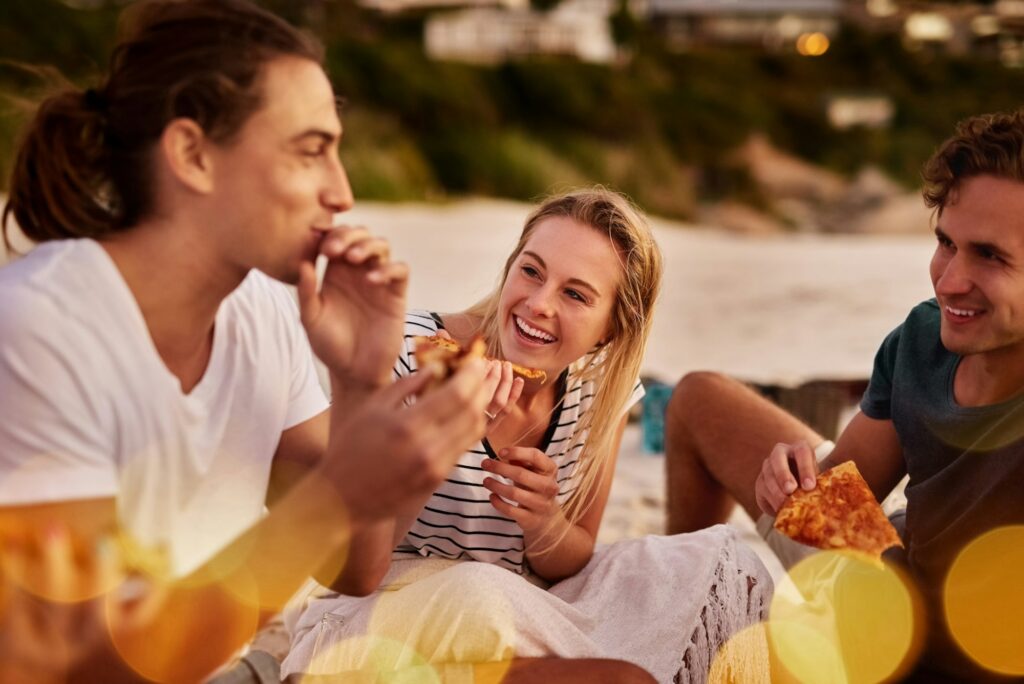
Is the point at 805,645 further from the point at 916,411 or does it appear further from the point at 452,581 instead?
the point at 452,581

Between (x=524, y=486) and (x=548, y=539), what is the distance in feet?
0.95

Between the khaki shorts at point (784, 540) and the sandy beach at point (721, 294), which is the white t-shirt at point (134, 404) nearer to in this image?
the khaki shorts at point (784, 540)

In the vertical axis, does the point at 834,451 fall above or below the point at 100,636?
above

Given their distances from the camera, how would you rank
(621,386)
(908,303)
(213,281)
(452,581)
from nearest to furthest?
1. (213,281)
2. (452,581)
3. (621,386)
4. (908,303)

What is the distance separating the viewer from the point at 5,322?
1.92m

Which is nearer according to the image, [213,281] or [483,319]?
[213,281]

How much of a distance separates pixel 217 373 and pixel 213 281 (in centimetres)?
22

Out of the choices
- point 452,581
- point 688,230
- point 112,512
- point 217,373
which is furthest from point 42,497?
point 688,230

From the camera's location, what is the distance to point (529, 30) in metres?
56.6

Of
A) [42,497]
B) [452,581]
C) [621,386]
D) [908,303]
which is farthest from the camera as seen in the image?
[908,303]

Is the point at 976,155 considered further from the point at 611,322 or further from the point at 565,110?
the point at 565,110

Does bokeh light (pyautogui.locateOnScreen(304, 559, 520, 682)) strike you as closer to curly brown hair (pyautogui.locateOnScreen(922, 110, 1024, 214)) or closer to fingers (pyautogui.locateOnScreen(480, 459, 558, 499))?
fingers (pyautogui.locateOnScreen(480, 459, 558, 499))

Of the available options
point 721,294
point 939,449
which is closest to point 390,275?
point 939,449

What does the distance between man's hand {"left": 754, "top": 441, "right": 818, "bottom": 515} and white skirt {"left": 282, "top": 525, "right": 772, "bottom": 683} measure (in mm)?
196
